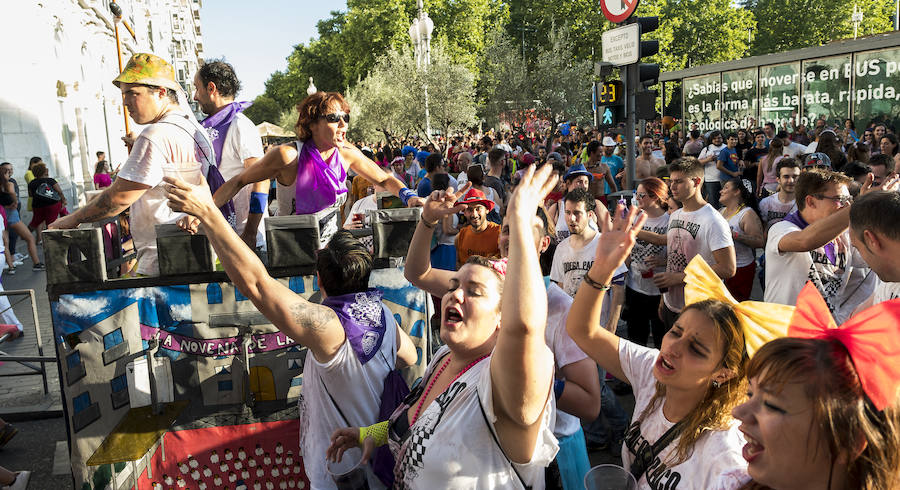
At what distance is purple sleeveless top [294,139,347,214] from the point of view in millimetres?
4004

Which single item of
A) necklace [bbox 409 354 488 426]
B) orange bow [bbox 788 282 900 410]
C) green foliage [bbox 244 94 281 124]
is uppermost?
green foliage [bbox 244 94 281 124]

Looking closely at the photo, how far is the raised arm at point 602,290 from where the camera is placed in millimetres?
2438

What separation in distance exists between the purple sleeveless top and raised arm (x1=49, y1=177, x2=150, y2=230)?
0.88m

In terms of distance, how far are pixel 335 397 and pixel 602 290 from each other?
117 cm

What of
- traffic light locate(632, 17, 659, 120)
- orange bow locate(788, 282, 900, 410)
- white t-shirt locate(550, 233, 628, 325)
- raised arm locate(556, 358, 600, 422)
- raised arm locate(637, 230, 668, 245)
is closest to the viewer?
orange bow locate(788, 282, 900, 410)

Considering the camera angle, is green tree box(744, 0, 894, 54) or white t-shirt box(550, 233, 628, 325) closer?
white t-shirt box(550, 233, 628, 325)

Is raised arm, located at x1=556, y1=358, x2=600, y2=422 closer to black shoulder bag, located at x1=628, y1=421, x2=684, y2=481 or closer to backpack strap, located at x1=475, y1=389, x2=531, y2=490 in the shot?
black shoulder bag, located at x1=628, y1=421, x2=684, y2=481

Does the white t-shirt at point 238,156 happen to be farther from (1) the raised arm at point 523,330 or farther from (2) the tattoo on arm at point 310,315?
(1) the raised arm at point 523,330

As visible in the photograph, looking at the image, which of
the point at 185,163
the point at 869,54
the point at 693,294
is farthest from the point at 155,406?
the point at 869,54

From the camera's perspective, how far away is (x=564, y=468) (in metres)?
2.65

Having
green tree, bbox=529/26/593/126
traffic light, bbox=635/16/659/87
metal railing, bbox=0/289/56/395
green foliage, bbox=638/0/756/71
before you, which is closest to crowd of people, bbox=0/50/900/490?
metal railing, bbox=0/289/56/395

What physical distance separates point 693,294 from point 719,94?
25209 millimetres

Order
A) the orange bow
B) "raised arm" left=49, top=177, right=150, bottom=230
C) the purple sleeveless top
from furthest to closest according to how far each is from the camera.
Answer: the purple sleeveless top
"raised arm" left=49, top=177, right=150, bottom=230
the orange bow

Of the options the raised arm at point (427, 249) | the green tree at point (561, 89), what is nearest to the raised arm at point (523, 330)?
the raised arm at point (427, 249)
